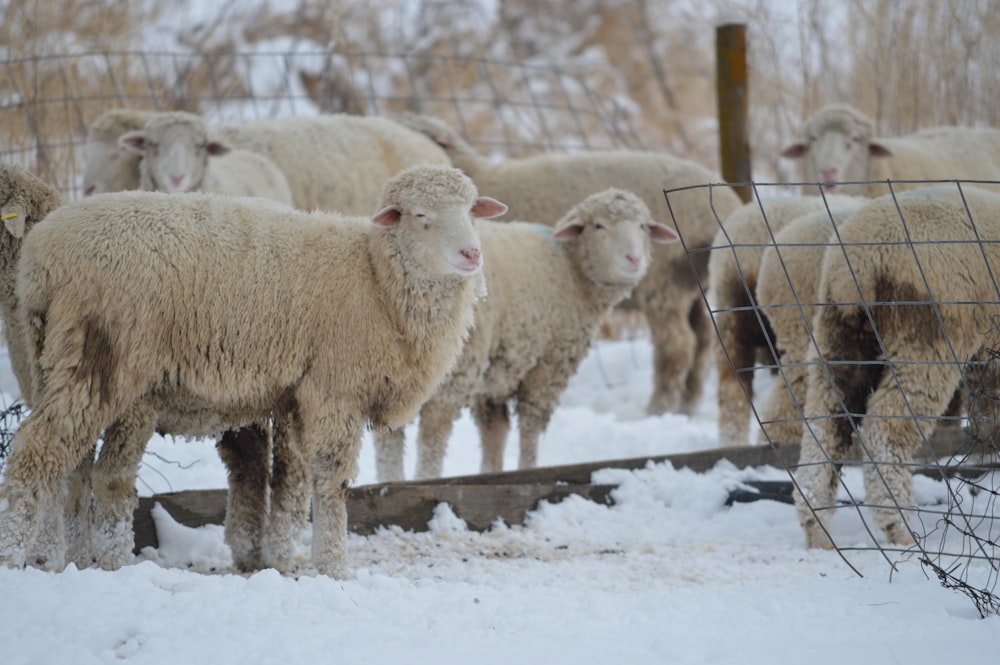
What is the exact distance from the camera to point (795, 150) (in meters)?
9.37

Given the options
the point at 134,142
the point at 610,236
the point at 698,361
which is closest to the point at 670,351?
the point at 698,361

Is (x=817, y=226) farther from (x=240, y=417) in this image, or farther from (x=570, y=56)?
(x=570, y=56)

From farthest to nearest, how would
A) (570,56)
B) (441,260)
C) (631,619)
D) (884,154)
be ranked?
(570,56)
(884,154)
(441,260)
(631,619)

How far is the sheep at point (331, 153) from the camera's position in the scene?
343 inches

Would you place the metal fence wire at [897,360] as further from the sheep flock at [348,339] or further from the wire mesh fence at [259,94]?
the wire mesh fence at [259,94]

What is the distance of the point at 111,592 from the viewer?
336 cm

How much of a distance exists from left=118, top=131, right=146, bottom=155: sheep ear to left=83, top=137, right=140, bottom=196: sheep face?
0.20 m

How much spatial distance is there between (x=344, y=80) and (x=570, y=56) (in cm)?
766

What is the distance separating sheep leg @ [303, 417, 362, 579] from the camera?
436 cm

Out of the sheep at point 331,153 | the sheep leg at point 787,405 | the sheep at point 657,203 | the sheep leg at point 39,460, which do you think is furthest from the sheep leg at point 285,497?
the sheep at point 657,203

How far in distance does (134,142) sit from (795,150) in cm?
524

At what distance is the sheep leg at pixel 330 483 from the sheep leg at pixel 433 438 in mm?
1889

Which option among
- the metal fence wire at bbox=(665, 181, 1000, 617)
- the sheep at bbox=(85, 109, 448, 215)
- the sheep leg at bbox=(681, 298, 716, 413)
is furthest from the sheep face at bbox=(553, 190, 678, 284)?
the sheep leg at bbox=(681, 298, 716, 413)

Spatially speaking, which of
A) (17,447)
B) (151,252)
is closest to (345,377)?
(151,252)
